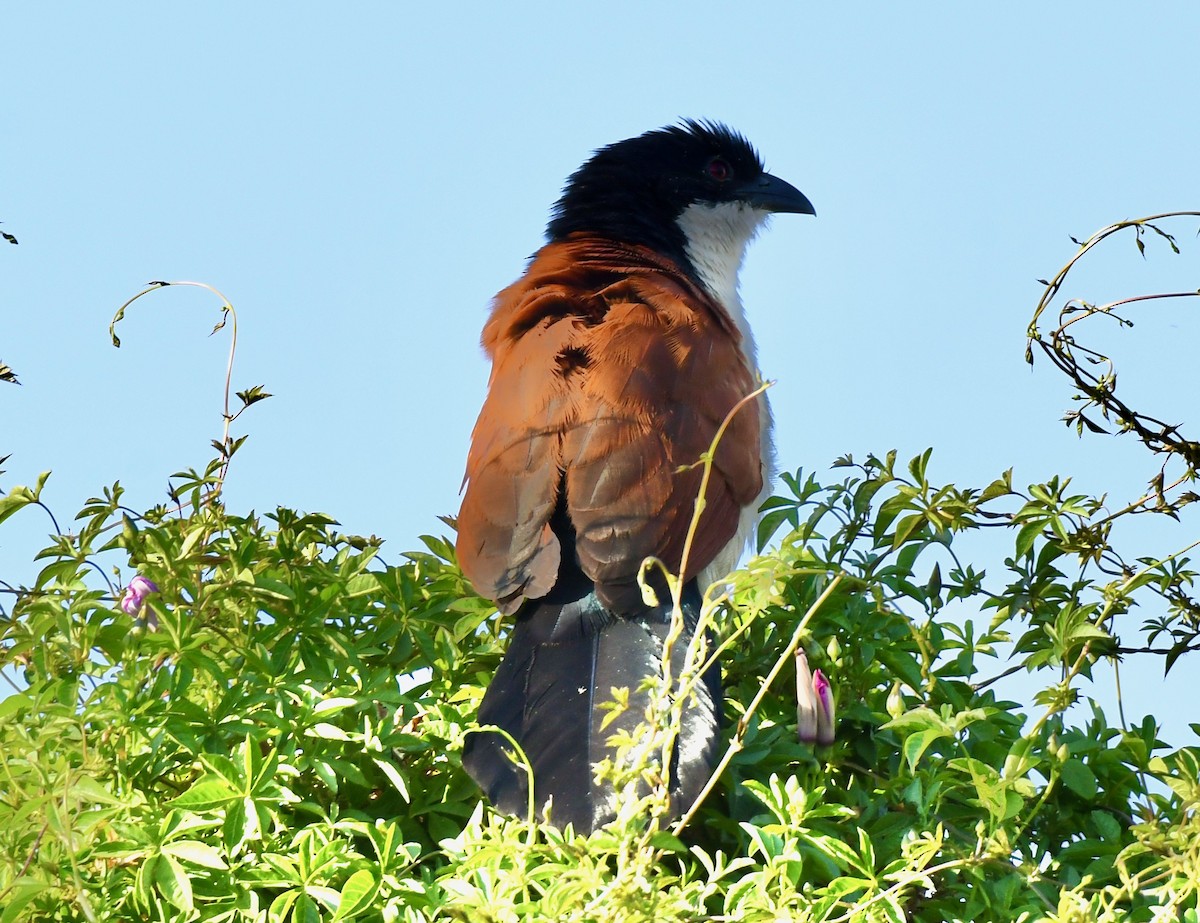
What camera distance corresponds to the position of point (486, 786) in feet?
8.50

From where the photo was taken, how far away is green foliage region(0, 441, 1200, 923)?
2.23 meters

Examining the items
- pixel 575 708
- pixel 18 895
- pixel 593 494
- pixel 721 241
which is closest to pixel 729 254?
pixel 721 241

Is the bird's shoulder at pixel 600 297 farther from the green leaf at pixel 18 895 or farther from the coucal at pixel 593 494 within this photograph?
the green leaf at pixel 18 895

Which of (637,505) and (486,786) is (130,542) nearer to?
(486,786)

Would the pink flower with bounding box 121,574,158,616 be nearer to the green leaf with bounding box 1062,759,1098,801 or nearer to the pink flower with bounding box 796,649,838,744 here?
the pink flower with bounding box 796,649,838,744

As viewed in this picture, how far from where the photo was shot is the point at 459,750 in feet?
9.04

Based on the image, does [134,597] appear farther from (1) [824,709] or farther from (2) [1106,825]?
(2) [1106,825]

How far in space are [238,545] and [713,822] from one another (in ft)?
3.70

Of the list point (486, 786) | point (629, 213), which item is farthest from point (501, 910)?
point (629, 213)

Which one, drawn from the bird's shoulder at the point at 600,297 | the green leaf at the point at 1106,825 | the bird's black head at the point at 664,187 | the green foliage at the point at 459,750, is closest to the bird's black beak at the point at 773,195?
the bird's black head at the point at 664,187

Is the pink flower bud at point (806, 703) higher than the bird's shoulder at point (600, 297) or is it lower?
lower

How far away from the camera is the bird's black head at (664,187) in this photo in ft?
16.0

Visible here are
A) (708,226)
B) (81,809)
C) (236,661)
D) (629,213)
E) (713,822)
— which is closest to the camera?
(81,809)

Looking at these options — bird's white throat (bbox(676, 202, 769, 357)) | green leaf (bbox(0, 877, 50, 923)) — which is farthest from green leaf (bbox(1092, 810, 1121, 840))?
bird's white throat (bbox(676, 202, 769, 357))
